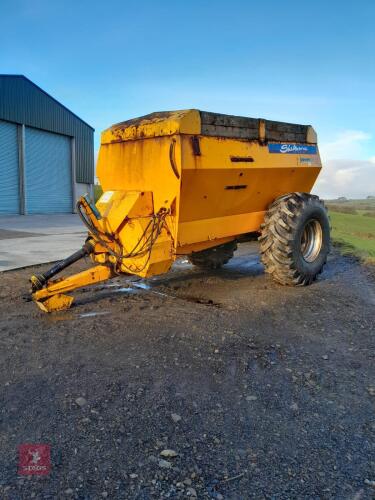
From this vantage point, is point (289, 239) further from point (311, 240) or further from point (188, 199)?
point (188, 199)

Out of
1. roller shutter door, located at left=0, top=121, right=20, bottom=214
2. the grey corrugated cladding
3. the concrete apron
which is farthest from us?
the grey corrugated cladding

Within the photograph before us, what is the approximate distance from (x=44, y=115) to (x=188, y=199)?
21.6m

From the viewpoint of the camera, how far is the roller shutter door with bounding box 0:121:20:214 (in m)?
21.2

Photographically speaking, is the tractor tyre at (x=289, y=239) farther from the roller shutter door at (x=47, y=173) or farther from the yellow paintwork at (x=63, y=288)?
the roller shutter door at (x=47, y=173)

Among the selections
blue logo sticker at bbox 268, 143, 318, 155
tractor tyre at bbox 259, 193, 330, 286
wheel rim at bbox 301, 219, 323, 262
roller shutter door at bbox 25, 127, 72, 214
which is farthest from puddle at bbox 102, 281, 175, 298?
roller shutter door at bbox 25, 127, 72, 214

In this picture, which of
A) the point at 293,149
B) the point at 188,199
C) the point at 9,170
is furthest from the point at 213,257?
the point at 9,170

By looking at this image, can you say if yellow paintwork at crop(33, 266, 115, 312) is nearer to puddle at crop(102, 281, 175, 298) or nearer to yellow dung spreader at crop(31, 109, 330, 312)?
yellow dung spreader at crop(31, 109, 330, 312)

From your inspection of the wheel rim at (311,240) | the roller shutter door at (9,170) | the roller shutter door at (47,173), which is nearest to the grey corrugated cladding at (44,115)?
the roller shutter door at (47,173)

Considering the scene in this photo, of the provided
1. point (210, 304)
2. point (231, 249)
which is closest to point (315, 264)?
point (231, 249)

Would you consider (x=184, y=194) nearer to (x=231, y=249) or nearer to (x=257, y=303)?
(x=257, y=303)

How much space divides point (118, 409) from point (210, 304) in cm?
263

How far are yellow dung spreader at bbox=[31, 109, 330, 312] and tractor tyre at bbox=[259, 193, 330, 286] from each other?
0.01 metres

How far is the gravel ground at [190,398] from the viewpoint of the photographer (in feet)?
7.29

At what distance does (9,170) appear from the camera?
71.1ft
